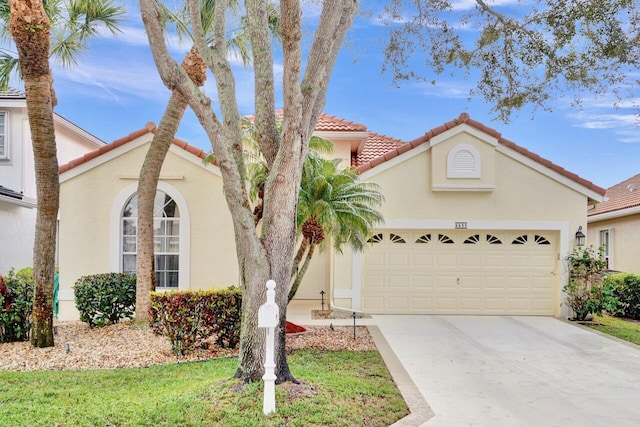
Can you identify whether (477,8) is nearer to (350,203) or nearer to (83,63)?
(350,203)

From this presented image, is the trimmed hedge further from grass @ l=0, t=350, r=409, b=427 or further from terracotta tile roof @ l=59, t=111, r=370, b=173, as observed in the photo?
terracotta tile roof @ l=59, t=111, r=370, b=173

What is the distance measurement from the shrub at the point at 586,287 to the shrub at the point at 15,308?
1306cm

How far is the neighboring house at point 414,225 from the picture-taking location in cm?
1254

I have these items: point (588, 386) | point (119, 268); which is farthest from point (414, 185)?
point (119, 268)

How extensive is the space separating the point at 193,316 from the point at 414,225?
7184 millimetres

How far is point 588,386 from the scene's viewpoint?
7.15 metres

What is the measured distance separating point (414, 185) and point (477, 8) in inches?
185

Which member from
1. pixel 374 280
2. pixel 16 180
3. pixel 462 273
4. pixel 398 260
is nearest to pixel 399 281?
pixel 398 260

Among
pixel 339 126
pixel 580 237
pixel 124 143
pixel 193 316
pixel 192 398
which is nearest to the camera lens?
pixel 192 398

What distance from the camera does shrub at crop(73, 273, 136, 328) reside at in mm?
10703

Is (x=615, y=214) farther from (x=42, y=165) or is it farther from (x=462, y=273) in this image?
(x=42, y=165)

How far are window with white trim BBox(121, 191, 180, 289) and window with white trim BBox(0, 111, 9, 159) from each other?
7.89 metres

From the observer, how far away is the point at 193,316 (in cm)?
816

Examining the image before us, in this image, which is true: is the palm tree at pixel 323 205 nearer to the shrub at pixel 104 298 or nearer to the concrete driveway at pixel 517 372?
the concrete driveway at pixel 517 372
